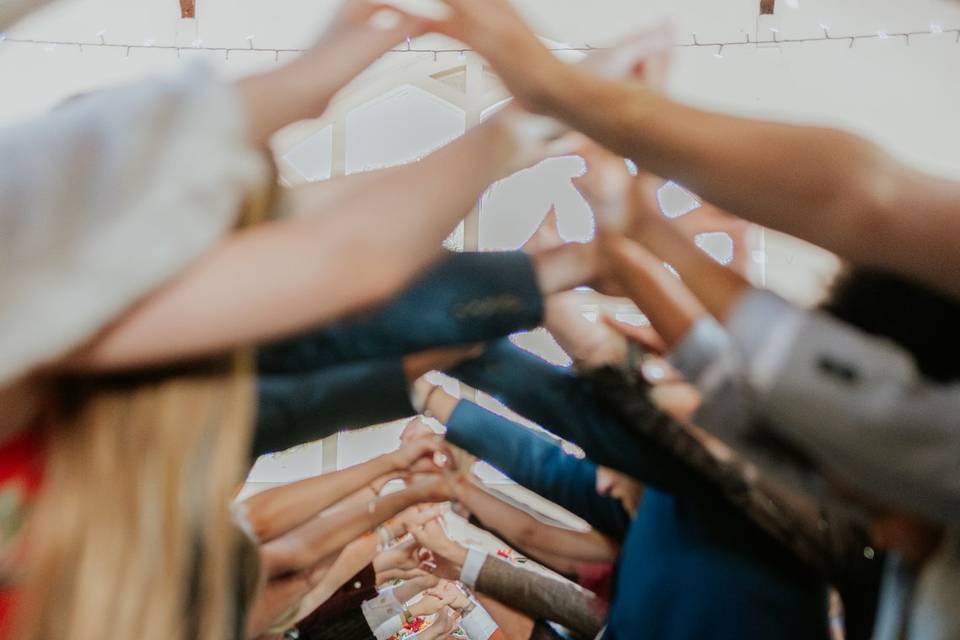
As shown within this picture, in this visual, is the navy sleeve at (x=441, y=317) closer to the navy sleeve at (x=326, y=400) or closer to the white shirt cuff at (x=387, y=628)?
the navy sleeve at (x=326, y=400)

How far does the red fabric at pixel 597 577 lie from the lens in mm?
1187

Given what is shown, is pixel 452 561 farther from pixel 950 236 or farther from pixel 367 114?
pixel 950 236

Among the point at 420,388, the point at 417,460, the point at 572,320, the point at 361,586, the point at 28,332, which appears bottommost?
the point at 361,586

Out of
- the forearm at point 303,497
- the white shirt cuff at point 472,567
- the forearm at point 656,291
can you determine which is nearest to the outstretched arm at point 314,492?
the forearm at point 303,497

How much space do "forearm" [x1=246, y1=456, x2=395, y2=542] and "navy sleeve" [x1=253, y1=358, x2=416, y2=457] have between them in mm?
457

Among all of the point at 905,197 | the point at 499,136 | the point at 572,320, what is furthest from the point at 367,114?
the point at 905,197

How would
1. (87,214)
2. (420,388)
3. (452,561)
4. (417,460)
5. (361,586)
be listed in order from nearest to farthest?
(87,214) → (420,388) → (417,460) → (452,561) → (361,586)

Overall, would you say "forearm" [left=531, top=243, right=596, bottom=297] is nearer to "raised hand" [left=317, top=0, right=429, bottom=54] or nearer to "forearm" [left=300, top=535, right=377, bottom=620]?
"raised hand" [left=317, top=0, right=429, bottom=54]

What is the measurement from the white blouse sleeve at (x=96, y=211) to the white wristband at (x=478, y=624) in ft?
6.76

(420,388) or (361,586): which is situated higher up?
(420,388)

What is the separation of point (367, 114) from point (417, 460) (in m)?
0.50

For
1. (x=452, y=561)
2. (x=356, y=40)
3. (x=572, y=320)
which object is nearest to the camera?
(x=356, y=40)

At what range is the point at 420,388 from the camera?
85cm

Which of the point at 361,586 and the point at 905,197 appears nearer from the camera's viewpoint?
the point at 905,197
